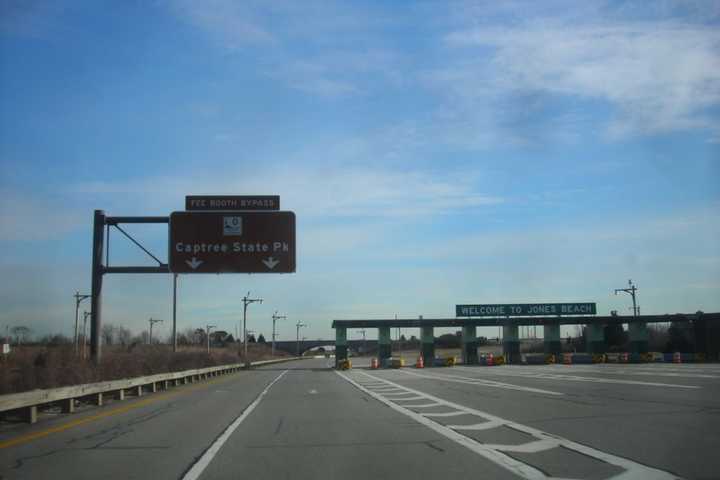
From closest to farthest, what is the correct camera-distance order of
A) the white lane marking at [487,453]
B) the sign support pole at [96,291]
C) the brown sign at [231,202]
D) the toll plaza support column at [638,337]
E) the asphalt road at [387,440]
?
the white lane marking at [487,453], the asphalt road at [387,440], the sign support pole at [96,291], the brown sign at [231,202], the toll plaza support column at [638,337]

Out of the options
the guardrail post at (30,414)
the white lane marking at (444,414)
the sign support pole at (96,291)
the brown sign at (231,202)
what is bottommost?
the white lane marking at (444,414)

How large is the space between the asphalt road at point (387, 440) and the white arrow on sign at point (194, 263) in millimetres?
9019

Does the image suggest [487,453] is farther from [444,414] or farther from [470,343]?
[470,343]

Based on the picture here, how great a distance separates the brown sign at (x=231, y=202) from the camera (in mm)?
31234

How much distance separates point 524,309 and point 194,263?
213 ft

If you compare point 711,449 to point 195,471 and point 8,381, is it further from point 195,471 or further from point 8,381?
point 8,381

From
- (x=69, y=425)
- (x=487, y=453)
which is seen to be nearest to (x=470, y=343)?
(x=69, y=425)

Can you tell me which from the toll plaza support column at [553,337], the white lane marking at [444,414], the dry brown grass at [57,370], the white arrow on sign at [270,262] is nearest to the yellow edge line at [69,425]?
the dry brown grass at [57,370]

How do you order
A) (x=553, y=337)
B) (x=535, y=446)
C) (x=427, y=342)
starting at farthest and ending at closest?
(x=427, y=342)
(x=553, y=337)
(x=535, y=446)

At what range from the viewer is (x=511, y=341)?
80.8 meters

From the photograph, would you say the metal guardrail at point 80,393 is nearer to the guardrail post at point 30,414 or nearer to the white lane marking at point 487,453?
the guardrail post at point 30,414

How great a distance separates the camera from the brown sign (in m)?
31.2

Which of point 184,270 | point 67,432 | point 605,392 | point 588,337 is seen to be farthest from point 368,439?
point 588,337

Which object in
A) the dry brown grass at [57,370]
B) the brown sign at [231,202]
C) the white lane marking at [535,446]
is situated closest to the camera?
the white lane marking at [535,446]
